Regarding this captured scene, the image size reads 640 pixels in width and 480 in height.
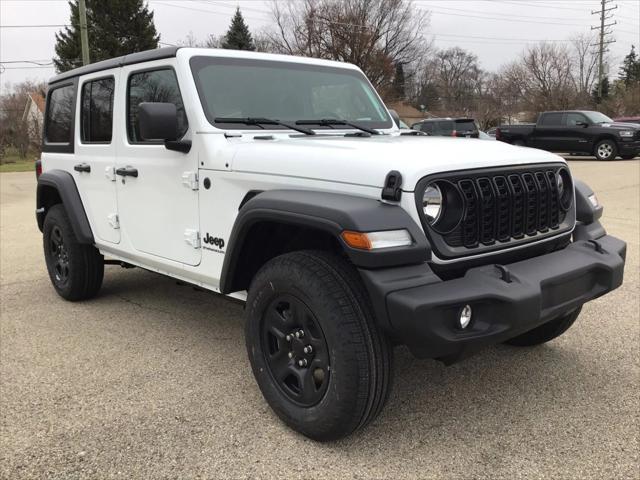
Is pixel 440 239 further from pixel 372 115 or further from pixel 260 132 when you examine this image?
pixel 372 115

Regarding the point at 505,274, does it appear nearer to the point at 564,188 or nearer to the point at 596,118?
the point at 564,188

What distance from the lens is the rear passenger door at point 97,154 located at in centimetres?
419

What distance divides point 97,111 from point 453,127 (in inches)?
617

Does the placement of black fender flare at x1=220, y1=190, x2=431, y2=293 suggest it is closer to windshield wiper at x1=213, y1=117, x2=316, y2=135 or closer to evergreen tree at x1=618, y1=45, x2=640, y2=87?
windshield wiper at x1=213, y1=117, x2=316, y2=135

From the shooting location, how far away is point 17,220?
1024 cm

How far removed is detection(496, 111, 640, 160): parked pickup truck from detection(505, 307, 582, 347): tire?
56.4ft

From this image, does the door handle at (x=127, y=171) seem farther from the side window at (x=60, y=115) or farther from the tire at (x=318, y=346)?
the tire at (x=318, y=346)

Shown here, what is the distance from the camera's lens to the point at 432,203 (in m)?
2.48

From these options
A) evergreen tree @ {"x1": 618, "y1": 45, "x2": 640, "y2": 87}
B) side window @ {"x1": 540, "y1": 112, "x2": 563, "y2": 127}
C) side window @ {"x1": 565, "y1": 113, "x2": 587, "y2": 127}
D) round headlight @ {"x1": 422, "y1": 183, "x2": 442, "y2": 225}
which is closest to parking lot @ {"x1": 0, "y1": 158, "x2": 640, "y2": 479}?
round headlight @ {"x1": 422, "y1": 183, "x2": 442, "y2": 225}

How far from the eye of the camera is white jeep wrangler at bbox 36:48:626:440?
7.69ft

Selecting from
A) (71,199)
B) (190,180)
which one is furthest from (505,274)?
(71,199)

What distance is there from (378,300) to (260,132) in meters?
1.54

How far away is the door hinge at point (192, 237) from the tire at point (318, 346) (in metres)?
0.68

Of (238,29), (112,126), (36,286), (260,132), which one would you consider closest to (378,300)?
(260,132)
